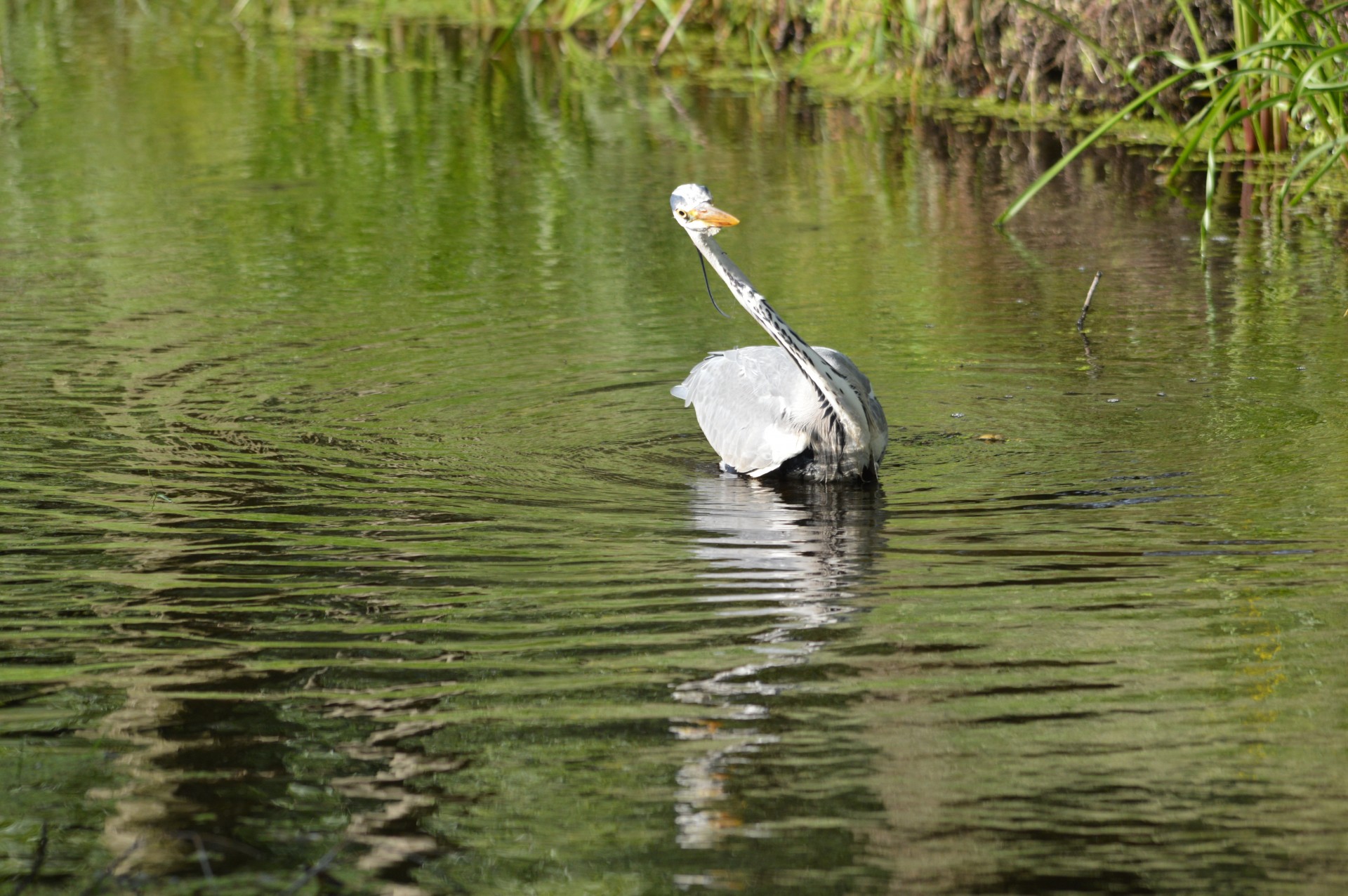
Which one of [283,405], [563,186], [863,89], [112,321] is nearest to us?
[283,405]

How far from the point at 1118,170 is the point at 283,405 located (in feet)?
22.3

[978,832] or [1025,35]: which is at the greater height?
[1025,35]

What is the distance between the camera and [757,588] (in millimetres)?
4805

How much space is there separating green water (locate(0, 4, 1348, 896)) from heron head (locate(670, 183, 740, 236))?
933 millimetres

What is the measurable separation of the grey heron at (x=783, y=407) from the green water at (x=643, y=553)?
0.16 metres

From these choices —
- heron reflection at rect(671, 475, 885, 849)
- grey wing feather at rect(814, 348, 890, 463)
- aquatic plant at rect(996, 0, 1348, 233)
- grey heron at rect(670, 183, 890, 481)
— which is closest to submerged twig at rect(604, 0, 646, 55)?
aquatic plant at rect(996, 0, 1348, 233)

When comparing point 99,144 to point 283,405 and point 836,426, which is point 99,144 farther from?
point 836,426

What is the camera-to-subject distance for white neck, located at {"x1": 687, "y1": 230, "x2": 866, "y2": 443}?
5801mm

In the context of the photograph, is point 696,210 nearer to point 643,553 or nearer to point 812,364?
point 812,364

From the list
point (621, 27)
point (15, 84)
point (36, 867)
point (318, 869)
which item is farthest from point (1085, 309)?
point (15, 84)

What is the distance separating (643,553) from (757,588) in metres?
0.43

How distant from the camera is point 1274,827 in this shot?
3.33 metres

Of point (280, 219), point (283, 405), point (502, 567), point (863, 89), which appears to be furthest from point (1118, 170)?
point (502, 567)

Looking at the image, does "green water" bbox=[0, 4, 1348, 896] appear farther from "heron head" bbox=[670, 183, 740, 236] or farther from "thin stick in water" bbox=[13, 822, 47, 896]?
"heron head" bbox=[670, 183, 740, 236]
